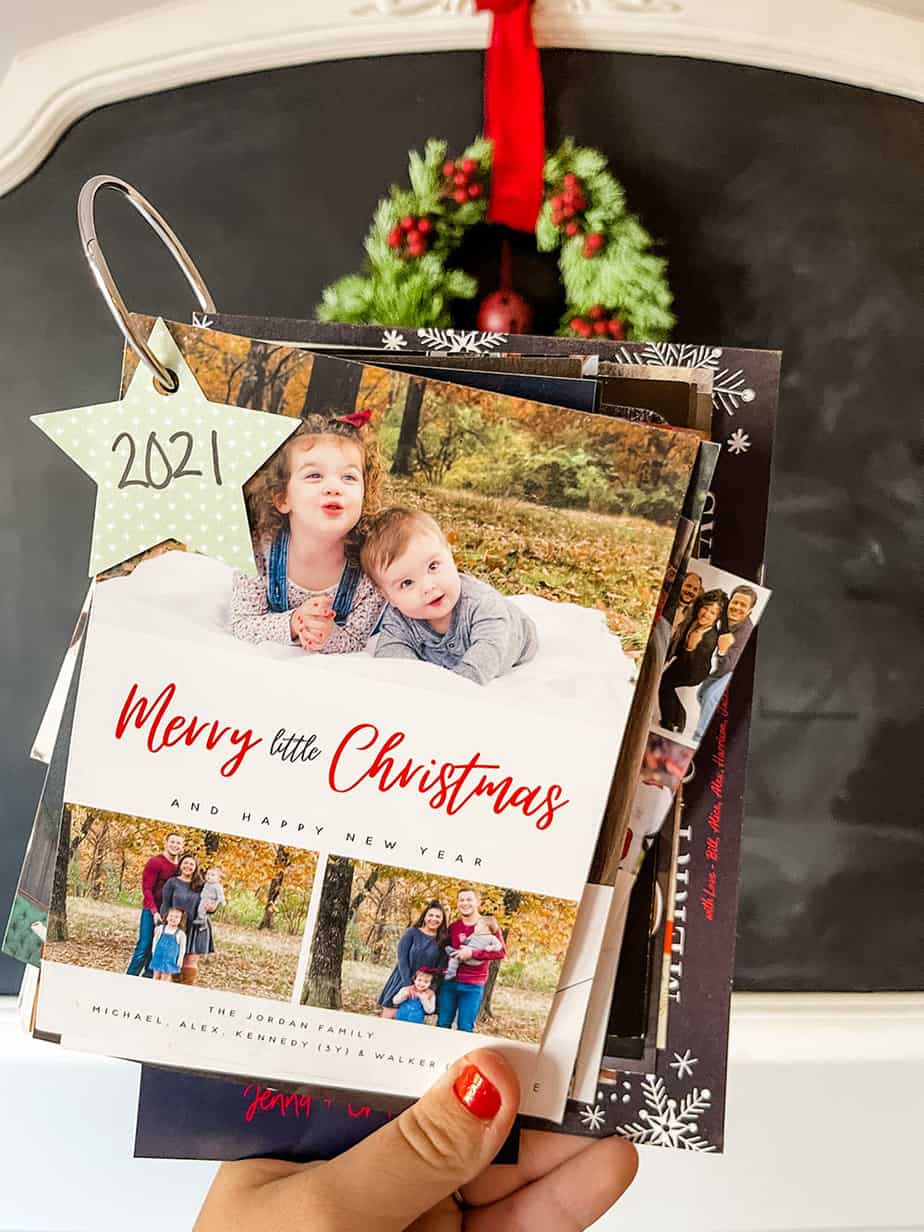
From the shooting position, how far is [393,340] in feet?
1.26

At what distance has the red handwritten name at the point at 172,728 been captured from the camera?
35cm

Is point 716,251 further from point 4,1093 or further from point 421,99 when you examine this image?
point 4,1093

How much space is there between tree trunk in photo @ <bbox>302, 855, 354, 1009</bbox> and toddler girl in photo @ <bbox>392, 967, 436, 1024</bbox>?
0.03 m

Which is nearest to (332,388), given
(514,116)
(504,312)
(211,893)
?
(211,893)

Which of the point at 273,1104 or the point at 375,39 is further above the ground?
the point at 375,39

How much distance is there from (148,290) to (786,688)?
93 centimetres

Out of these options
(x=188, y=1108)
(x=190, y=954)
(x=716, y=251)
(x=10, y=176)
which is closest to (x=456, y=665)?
(x=190, y=954)

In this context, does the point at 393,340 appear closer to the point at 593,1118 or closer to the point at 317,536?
the point at 317,536

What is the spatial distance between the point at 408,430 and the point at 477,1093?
289 mm

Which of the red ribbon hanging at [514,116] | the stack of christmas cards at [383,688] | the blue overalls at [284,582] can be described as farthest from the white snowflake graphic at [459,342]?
the red ribbon hanging at [514,116]

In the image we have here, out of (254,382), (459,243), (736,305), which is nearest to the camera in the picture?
(254,382)

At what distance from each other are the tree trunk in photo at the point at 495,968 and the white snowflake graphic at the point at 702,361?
9.4 inches

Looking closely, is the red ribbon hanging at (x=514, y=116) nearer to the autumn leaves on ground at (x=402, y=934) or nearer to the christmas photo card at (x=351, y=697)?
the christmas photo card at (x=351, y=697)

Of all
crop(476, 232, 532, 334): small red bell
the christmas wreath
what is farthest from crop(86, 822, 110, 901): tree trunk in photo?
crop(476, 232, 532, 334): small red bell
